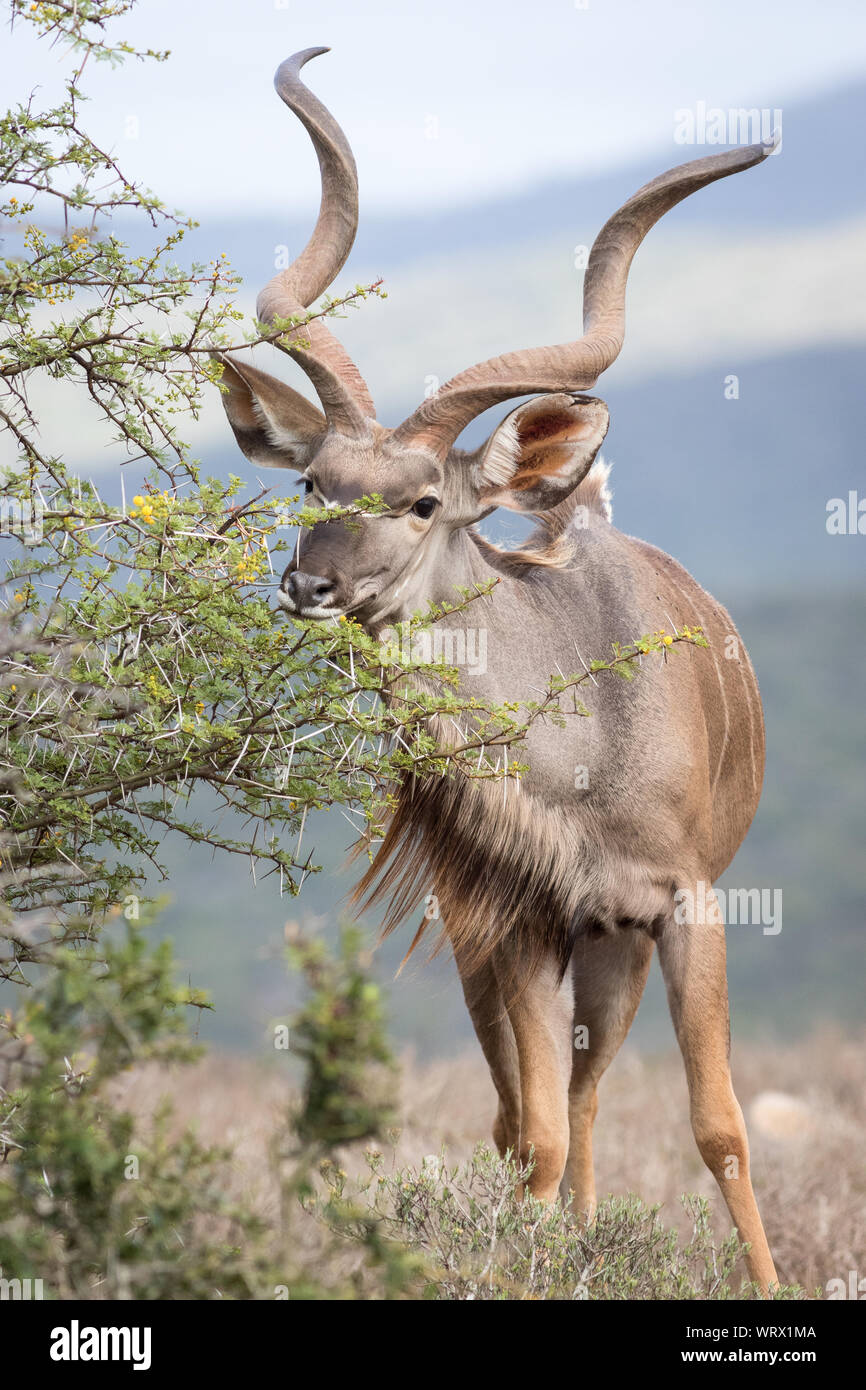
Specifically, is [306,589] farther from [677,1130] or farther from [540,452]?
[677,1130]

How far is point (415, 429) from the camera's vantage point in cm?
476

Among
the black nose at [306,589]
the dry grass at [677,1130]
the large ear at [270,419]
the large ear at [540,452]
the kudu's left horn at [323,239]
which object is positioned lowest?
the dry grass at [677,1130]

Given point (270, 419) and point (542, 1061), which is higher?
point (270, 419)

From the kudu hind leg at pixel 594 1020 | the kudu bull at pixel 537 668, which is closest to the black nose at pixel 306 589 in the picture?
the kudu bull at pixel 537 668

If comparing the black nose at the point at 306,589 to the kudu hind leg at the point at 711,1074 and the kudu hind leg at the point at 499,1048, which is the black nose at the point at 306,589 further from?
the kudu hind leg at the point at 499,1048

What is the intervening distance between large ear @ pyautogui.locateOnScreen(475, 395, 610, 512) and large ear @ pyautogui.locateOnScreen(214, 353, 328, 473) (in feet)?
1.82

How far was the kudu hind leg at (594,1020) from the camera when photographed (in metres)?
6.08

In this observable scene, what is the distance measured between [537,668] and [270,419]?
1182mm

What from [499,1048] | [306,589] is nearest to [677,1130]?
[499,1048]

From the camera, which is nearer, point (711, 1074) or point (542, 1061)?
point (711, 1074)

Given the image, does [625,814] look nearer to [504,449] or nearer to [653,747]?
[653,747]

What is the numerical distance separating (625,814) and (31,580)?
215 cm

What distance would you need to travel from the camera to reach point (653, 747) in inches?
204
